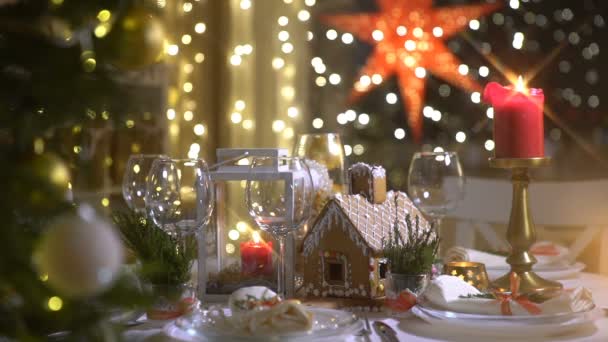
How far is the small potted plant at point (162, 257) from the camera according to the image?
1.20m

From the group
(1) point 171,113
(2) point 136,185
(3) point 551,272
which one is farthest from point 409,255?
(1) point 171,113

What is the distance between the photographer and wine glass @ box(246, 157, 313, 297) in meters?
1.27

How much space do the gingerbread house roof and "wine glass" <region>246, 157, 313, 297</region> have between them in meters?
0.08

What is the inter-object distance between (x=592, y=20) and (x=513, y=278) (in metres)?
2.08

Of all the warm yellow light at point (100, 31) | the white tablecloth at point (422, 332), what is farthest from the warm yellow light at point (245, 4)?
the warm yellow light at point (100, 31)

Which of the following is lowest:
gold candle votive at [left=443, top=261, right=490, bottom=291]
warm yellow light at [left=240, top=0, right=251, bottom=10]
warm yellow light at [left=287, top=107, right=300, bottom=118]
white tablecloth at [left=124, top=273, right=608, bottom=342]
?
white tablecloth at [left=124, top=273, right=608, bottom=342]

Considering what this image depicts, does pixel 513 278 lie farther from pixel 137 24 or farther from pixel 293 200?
pixel 137 24

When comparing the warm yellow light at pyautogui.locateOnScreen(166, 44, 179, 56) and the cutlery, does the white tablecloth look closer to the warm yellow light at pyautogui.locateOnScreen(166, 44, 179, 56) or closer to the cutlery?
the cutlery

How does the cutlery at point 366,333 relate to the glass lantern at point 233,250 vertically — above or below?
below

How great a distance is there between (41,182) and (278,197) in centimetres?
73

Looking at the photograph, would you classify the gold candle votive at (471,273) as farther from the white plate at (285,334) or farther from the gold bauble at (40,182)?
the gold bauble at (40,182)

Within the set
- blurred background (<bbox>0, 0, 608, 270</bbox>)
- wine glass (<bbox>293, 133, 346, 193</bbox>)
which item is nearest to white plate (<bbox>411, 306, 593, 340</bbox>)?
wine glass (<bbox>293, 133, 346, 193</bbox>)

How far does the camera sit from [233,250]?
Result: 4.71ft

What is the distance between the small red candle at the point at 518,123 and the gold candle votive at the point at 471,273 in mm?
187
